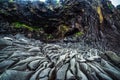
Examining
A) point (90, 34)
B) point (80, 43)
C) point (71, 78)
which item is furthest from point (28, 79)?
point (90, 34)

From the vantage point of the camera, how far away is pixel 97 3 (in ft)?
39.3

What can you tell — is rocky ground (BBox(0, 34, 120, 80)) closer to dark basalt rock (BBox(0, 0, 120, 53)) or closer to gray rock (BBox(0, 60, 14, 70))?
gray rock (BBox(0, 60, 14, 70))

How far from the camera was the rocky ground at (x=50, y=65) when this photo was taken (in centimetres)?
458

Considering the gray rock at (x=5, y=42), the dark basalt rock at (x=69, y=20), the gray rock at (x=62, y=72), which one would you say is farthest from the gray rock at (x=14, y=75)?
the dark basalt rock at (x=69, y=20)

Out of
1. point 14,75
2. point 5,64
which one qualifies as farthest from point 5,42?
point 14,75

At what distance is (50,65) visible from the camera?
5.20 metres

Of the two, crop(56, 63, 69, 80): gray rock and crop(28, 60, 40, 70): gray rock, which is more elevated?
crop(28, 60, 40, 70): gray rock

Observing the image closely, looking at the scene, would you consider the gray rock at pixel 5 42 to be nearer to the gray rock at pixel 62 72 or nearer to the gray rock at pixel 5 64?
the gray rock at pixel 5 64

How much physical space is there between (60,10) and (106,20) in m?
3.52

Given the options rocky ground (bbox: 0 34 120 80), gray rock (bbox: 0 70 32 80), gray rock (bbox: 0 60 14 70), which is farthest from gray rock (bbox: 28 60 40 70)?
gray rock (bbox: 0 60 14 70)

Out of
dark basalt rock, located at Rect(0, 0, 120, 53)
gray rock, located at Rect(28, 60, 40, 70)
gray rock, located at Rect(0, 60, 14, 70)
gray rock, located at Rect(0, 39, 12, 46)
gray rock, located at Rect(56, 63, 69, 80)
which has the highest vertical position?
dark basalt rock, located at Rect(0, 0, 120, 53)

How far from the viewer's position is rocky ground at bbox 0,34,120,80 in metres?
4.58

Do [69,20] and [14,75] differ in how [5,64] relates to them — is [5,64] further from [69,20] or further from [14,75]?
[69,20]

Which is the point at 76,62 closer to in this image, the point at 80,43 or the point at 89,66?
the point at 89,66
